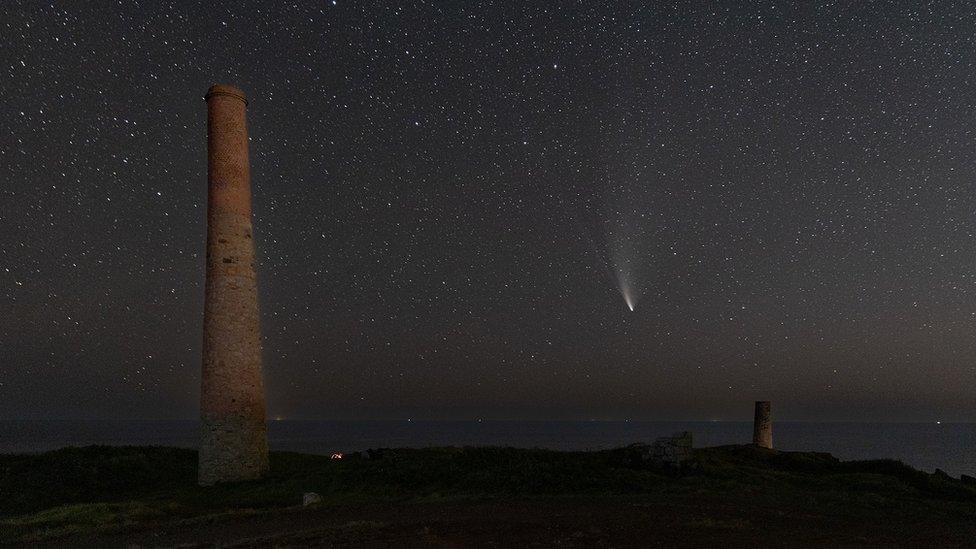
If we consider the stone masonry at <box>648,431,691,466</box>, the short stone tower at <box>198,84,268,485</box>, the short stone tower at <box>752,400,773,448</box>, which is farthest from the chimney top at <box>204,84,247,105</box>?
the short stone tower at <box>752,400,773,448</box>

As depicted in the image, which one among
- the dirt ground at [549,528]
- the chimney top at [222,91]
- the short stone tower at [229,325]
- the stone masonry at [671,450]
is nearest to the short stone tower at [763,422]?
the stone masonry at [671,450]

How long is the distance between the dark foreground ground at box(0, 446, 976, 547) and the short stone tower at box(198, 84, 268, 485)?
4.36ft

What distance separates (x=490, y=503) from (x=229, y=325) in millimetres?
11349

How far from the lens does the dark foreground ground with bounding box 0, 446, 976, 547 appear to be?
1127 centimetres

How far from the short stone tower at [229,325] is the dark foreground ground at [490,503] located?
1330 mm

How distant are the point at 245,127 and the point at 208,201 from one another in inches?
117

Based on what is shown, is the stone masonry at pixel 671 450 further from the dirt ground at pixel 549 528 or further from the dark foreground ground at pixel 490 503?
the dirt ground at pixel 549 528

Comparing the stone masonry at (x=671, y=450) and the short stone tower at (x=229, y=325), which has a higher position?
the short stone tower at (x=229, y=325)

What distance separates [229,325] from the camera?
70.3 ft

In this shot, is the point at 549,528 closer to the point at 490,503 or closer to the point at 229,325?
the point at 490,503

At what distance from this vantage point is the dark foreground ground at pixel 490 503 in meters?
11.3

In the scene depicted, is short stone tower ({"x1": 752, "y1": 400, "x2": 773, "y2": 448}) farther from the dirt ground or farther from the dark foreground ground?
the dirt ground

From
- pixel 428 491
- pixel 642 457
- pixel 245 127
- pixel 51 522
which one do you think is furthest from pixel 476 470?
pixel 245 127

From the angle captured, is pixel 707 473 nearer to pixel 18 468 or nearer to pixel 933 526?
pixel 933 526
